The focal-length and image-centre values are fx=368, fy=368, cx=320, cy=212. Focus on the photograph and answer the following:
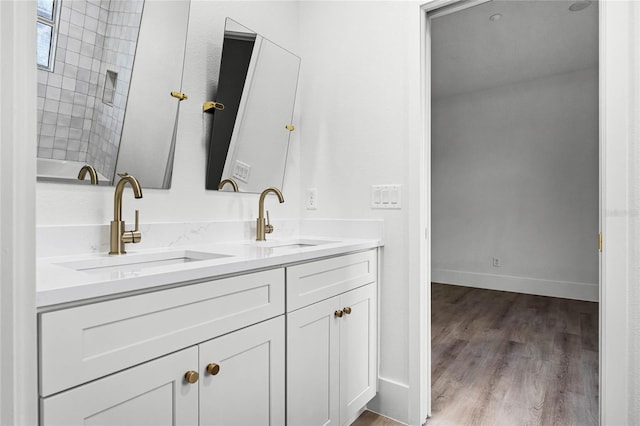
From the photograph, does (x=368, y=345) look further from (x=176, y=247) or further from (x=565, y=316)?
(x=565, y=316)

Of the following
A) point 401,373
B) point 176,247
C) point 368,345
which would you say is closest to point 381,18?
point 176,247

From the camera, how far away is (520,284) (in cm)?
431

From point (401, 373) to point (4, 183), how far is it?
1712 millimetres

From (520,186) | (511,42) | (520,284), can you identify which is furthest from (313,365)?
(520,186)

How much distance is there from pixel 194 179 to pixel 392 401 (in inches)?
55.6

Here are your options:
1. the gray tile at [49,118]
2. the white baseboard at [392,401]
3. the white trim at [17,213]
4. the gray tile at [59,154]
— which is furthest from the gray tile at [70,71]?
the white baseboard at [392,401]

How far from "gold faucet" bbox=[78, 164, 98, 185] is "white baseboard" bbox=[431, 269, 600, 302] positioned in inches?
173

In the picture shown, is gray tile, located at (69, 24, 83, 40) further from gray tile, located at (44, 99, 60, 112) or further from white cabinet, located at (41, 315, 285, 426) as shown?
white cabinet, located at (41, 315, 285, 426)

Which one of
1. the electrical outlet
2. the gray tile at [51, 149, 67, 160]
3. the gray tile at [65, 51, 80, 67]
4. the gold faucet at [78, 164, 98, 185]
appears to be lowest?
the electrical outlet

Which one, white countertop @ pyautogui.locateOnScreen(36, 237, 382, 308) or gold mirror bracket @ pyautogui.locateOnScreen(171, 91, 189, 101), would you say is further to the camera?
gold mirror bracket @ pyautogui.locateOnScreen(171, 91, 189, 101)

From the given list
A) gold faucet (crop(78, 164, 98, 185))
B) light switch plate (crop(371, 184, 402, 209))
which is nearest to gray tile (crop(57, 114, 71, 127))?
gold faucet (crop(78, 164, 98, 185))

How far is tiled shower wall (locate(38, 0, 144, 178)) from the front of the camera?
1187 mm

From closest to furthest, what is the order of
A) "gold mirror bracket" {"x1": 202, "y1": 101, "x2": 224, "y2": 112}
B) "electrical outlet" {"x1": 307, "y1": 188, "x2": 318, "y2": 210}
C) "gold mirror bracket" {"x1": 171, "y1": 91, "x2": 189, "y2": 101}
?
"gold mirror bracket" {"x1": 171, "y1": 91, "x2": 189, "y2": 101}, "gold mirror bracket" {"x1": 202, "y1": 101, "x2": 224, "y2": 112}, "electrical outlet" {"x1": 307, "y1": 188, "x2": 318, "y2": 210}

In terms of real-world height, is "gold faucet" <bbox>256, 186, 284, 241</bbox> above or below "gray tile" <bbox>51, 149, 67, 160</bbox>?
below
